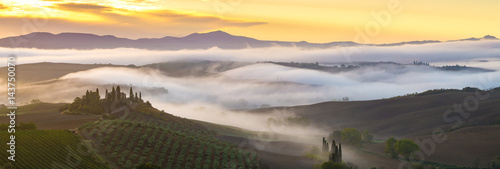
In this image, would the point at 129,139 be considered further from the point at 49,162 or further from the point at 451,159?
the point at 451,159

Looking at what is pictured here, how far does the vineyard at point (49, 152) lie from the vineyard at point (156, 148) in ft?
13.7

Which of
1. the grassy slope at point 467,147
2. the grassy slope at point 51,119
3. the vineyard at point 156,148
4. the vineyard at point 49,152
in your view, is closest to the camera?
the vineyard at point 49,152

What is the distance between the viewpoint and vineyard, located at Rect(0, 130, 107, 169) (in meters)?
80.7

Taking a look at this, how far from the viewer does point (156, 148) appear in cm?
10194

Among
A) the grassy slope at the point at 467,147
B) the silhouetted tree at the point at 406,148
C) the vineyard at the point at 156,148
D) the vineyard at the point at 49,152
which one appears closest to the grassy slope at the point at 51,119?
the vineyard at the point at 156,148

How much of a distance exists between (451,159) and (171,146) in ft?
297

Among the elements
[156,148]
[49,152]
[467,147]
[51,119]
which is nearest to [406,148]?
[467,147]

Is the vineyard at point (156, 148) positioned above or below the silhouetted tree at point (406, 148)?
above

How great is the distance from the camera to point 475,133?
7431 inches

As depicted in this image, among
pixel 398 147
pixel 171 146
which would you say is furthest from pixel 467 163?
pixel 171 146

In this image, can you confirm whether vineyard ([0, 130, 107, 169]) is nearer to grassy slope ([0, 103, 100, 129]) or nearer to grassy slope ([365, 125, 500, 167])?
grassy slope ([0, 103, 100, 129])

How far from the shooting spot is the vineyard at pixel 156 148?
312 ft

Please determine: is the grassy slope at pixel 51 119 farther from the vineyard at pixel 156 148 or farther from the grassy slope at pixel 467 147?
the grassy slope at pixel 467 147

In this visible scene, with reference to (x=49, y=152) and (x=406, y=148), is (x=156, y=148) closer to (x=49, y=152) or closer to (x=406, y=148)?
(x=49, y=152)
